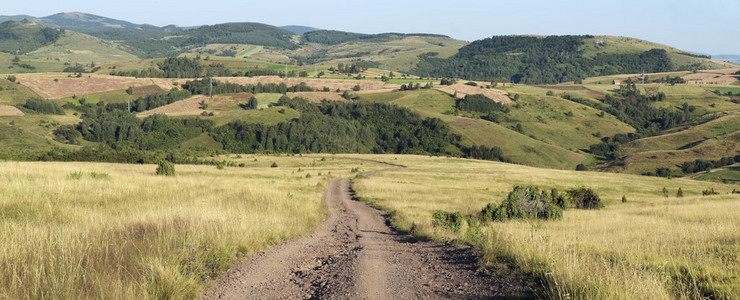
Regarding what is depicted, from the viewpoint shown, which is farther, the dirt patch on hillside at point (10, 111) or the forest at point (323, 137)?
the forest at point (323, 137)

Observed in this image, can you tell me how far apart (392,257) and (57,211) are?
375 inches

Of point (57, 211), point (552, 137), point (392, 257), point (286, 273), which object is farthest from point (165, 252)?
point (552, 137)

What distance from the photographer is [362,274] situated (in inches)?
376

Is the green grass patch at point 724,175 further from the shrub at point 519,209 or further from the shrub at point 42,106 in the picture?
the shrub at point 42,106

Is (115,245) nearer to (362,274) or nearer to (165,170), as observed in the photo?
(362,274)

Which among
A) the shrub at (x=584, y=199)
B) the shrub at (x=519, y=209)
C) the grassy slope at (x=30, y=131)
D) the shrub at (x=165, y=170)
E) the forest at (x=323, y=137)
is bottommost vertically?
the forest at (x=323, y=137)

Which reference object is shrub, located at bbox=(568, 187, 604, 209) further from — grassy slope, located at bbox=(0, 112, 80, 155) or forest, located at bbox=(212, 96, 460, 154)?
forest, located at bbox=(212, 96, 460, 154)

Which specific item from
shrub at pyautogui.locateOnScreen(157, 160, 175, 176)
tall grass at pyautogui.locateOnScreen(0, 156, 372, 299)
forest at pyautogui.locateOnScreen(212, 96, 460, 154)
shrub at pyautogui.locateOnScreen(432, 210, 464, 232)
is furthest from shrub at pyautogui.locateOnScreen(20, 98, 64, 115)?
shrub at pyautogui.locateOnScreen(432, 210, 464, 232)

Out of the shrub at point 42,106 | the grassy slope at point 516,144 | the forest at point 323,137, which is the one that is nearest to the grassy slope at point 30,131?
the shrub at point 42,106

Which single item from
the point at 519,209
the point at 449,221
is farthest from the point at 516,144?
the point at 449,221

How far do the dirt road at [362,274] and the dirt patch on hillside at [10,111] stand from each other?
19013 centimetres

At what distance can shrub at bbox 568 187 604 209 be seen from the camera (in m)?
38.7

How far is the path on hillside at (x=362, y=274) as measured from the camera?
8.30m

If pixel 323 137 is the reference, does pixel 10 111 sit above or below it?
above
